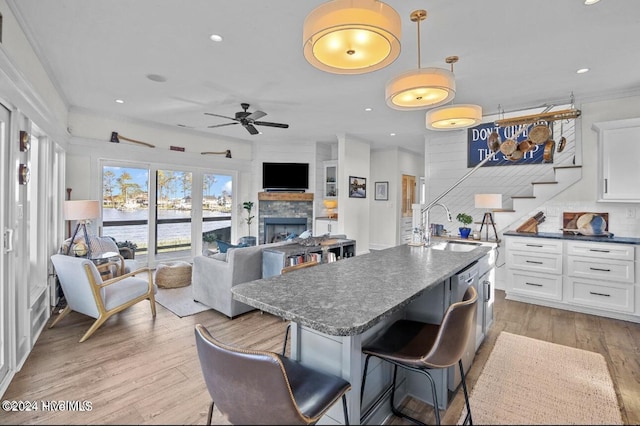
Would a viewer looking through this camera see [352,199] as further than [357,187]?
No

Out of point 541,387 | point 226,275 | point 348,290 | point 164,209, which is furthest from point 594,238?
point 164,209

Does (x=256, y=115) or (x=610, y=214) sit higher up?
(x=256, y=115)

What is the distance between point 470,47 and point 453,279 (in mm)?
2137

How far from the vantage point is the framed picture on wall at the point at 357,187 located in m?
6.66

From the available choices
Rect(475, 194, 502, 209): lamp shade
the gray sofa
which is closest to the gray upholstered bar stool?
the gray sofa

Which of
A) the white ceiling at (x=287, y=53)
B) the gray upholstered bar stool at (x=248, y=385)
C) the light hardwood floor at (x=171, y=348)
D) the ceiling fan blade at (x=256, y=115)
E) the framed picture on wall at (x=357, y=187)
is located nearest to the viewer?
the gray upholstered bar stool at (x=248, y=385)

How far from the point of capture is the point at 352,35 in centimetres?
156

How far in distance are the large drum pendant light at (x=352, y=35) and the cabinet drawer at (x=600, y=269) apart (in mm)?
3483

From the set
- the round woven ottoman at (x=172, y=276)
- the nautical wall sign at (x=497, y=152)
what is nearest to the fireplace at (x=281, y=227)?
the round woven ottoman at (x=172, y=276)

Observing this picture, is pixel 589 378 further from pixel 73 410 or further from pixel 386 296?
pixel 73 410

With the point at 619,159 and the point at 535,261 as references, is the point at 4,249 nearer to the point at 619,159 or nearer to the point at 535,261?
the point at 535,261

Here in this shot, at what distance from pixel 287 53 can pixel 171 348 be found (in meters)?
2.80

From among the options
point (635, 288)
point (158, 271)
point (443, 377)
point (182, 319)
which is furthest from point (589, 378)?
point (158, 271)

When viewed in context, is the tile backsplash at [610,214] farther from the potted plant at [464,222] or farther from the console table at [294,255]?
the console table at [294,255]
